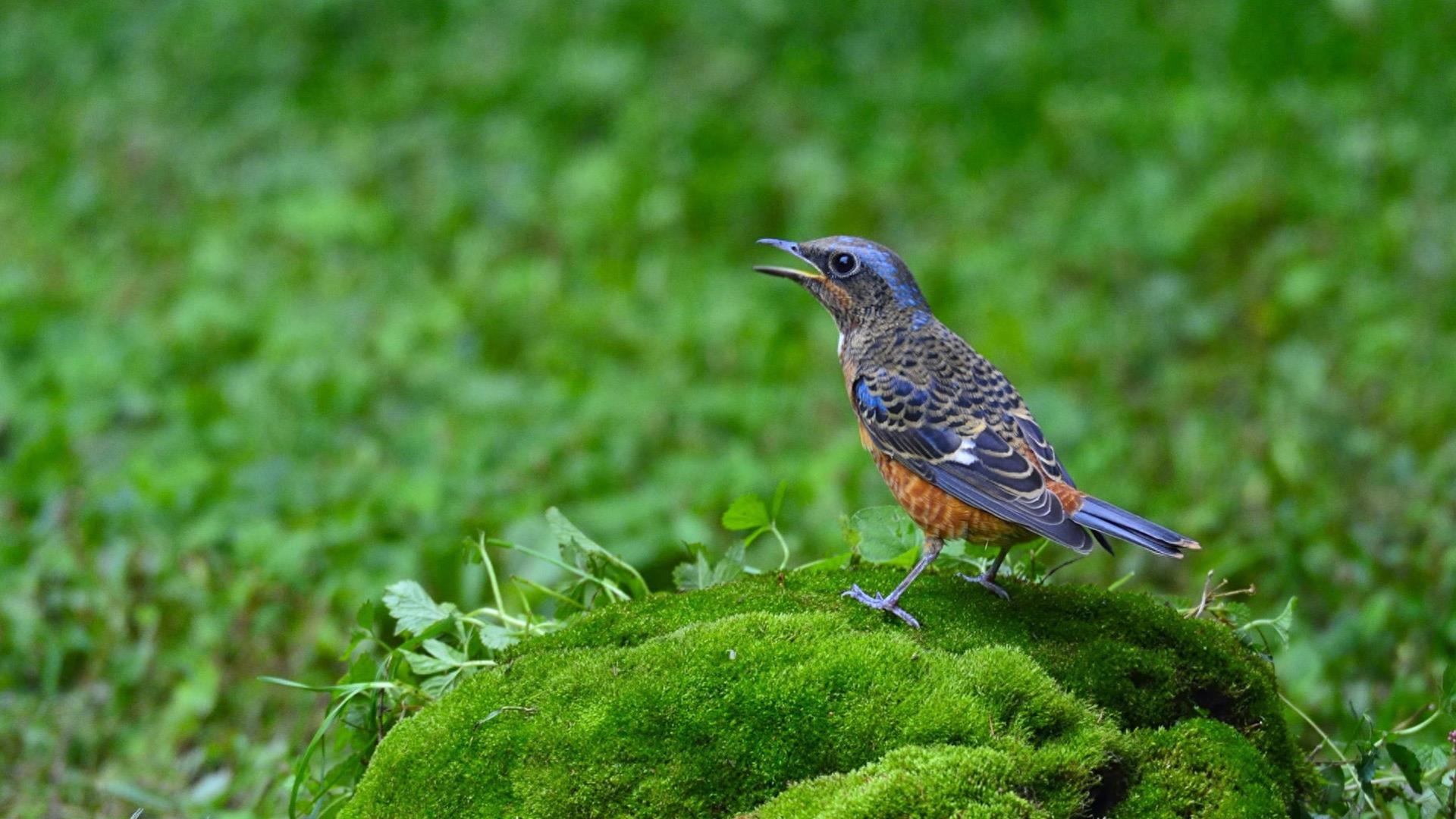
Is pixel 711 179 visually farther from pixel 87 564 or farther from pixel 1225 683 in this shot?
pixel 1225 683

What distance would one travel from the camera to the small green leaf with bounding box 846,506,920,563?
4.30m

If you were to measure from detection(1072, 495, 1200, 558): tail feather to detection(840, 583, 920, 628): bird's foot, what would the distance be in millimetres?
527

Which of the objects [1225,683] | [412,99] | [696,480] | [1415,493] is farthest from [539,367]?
[1225,683]

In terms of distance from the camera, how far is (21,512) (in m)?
7.44

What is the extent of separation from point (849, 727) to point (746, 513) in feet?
3.20

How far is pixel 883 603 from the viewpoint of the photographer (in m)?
3.82

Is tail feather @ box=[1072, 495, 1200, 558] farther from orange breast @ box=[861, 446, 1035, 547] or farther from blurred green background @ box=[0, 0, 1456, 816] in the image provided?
blurred green background @ box=[0, 0, 1456, 816]

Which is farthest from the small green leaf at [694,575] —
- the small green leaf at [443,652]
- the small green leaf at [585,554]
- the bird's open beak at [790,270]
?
the bird's open beak at [790,270]

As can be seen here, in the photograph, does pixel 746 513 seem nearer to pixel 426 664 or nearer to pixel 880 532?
pixel 880 532

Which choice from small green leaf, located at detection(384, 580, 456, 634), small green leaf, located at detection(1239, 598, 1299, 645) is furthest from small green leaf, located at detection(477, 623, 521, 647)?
small green leaf, located at detection(1239, 598, 1299, 645)

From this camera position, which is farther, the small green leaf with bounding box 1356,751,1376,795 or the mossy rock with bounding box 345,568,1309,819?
the small green leaf with bounding box 1356,751,1376,795

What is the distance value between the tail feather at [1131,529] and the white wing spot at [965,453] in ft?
1.13

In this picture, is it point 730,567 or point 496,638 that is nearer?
point 496,638

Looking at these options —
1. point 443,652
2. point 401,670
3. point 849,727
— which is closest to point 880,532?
point 849,727
